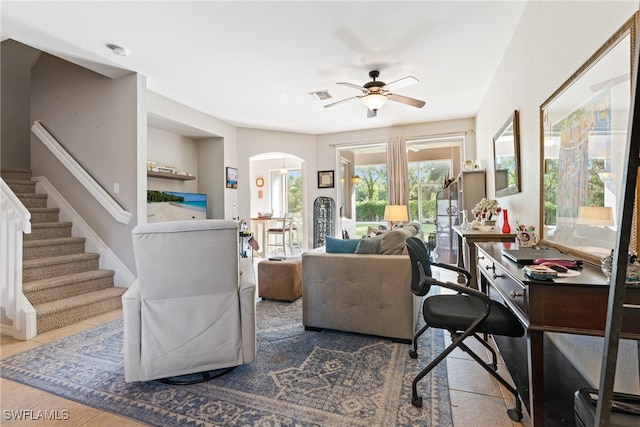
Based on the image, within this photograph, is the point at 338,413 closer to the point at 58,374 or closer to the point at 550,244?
the point at 550,244

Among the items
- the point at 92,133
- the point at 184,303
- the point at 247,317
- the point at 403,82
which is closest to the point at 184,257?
the point at 184,303

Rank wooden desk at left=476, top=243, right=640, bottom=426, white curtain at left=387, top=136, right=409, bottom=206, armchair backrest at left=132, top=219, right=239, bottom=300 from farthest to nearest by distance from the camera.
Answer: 1. white curtain at left=387, top=136, right=409, bottom=206
2. armchair backrest at left=132, top=219, right=239, bottom=300
3. wooden desk at left=476, top=243, right=640, bottom=426

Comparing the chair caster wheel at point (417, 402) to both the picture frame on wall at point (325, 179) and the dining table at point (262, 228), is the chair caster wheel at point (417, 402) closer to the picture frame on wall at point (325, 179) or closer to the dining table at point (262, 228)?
the picture frame on wall at point (325, 179)

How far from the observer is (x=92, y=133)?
379 cm

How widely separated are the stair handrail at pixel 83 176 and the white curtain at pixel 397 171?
461 cm

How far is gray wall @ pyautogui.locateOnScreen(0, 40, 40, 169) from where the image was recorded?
4.48 meters

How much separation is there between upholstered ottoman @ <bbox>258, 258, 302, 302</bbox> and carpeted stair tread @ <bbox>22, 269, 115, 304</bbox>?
1.87 metres

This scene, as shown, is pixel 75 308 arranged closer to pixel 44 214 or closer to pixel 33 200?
pixel 44 214

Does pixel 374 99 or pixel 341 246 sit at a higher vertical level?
pixel 374 99

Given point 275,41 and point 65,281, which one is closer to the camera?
point 275,41

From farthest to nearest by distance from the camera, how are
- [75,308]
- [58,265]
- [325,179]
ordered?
[325,179] < [58,265] < [75,308]

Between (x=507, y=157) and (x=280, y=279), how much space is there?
2.69 meters

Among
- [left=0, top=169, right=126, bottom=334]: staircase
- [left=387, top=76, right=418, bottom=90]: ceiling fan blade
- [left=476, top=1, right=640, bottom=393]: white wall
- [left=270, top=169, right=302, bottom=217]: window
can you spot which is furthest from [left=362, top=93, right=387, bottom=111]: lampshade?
[left=270, top=169, right=302, bottom=217]: window

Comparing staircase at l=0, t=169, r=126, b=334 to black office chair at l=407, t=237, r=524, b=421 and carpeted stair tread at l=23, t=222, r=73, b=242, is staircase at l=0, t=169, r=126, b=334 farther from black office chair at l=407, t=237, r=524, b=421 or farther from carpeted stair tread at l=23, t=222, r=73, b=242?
black office chair at l=407, t=237, r=524, b=421
